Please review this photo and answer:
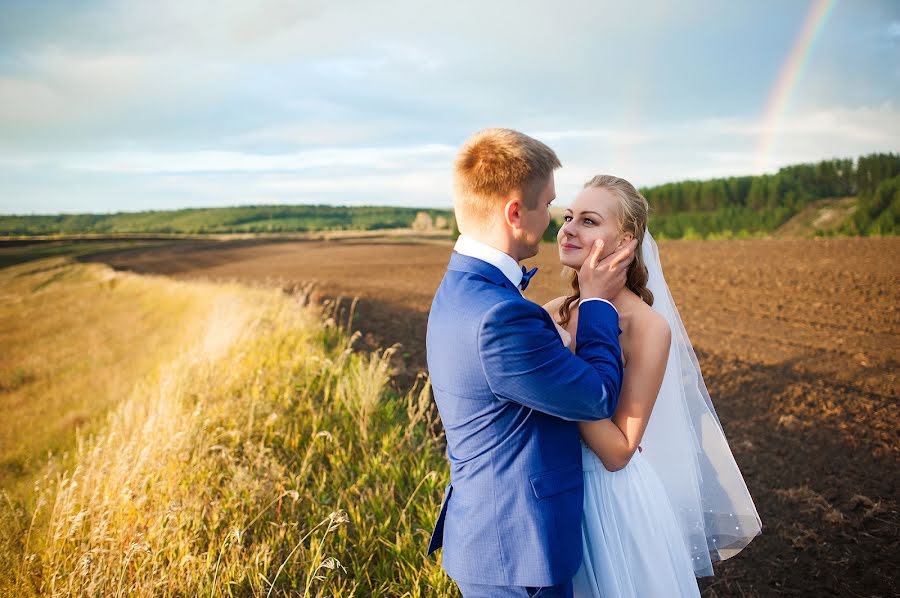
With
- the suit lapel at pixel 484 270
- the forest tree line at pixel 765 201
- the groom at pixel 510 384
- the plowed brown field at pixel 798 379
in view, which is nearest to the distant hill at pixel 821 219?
the forest tree line at pixel 765 201

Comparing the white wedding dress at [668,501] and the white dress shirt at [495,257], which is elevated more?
the white dress shirt at [495,257]

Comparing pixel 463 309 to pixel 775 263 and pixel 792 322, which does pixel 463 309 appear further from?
pixel 775 263

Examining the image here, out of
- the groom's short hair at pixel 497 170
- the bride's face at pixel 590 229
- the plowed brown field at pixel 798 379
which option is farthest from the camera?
the plowed brown field at pixel 798 379

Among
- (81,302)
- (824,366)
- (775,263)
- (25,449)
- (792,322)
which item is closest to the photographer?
(824,366)

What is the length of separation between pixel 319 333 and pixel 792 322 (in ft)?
30.3

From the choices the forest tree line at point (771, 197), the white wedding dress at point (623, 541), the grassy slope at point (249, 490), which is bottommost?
the grassy slope at point (249, 490)

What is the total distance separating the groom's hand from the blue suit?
11cm

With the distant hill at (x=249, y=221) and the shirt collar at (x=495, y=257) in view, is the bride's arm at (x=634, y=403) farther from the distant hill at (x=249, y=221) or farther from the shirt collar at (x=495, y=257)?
the distant hill at (x=249, y=221)

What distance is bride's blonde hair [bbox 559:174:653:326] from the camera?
2.50 m

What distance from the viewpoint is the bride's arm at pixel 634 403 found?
6.73 feet

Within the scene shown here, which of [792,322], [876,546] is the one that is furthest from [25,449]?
[792,322]

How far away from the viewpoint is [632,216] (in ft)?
8.21

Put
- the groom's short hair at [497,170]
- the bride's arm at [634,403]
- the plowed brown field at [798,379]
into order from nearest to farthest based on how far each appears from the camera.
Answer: the groom's short hair at [497,170] → the bride's arm at [634,403] → the plowed brown field at [798,379]

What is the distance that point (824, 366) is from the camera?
8195mm
